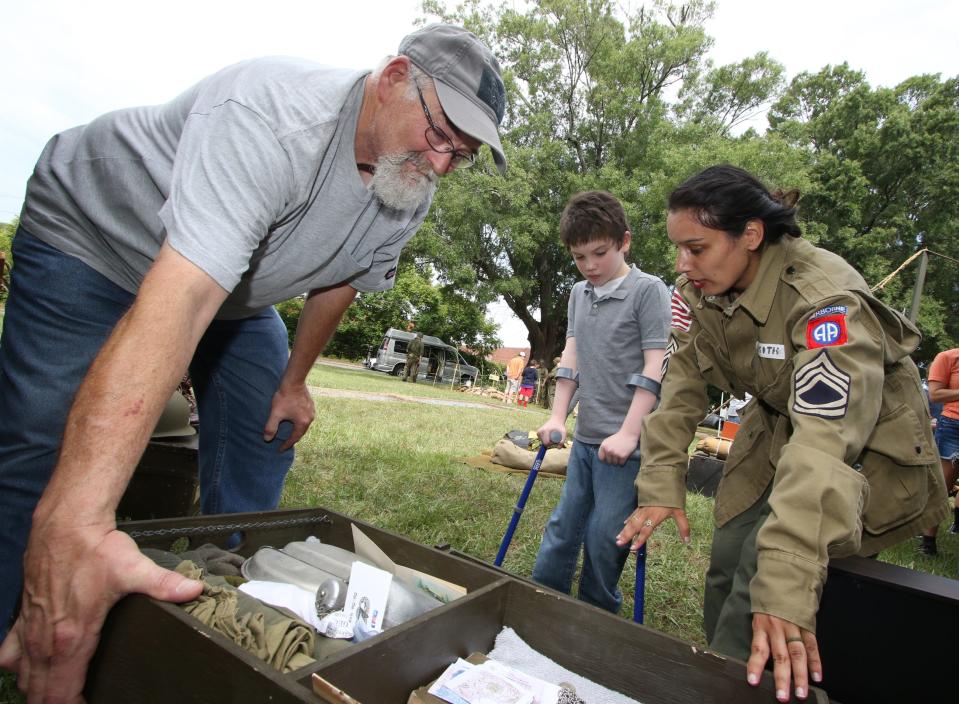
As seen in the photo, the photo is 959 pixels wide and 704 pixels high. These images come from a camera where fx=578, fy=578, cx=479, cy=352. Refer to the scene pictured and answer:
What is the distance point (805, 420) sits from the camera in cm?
134

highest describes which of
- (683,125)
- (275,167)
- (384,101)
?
(683,125)

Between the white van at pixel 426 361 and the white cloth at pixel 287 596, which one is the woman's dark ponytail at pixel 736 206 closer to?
the white cloth at pixel 287 596

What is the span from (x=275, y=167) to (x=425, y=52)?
2.15 feet

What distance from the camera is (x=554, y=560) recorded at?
2.85 metres

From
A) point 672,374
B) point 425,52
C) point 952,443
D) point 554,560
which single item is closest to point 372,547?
point 672,374

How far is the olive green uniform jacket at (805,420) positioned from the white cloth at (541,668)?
349 millimetres

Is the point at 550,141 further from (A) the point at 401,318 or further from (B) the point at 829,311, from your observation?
(B) the point at 829,311

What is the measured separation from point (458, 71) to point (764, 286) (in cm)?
113

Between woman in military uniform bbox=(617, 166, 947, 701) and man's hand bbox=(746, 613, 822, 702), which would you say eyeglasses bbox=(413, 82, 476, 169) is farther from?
man's hand bbox=(746, 613, 822, 702)

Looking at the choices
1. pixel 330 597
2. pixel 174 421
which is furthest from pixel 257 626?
pixel 174 421

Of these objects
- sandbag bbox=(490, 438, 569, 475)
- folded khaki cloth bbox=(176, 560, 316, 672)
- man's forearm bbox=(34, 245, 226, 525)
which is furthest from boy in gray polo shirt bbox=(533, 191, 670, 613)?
sandbag bbox=(490, 438, 569, 475)

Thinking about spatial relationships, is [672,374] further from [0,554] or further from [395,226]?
[0,554]

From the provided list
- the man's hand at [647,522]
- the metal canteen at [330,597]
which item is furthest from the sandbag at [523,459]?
the metal canteen at [330,597]

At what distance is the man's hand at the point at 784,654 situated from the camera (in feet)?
3.33
